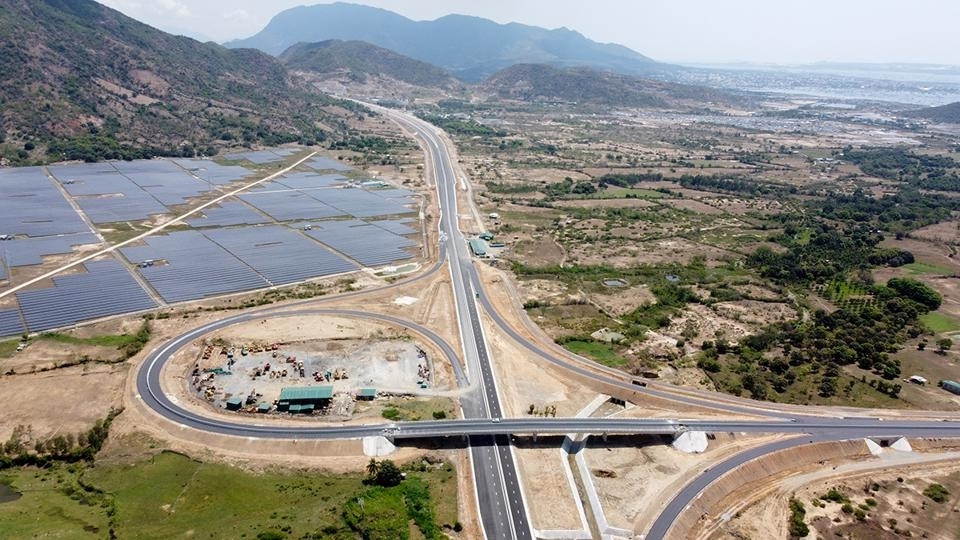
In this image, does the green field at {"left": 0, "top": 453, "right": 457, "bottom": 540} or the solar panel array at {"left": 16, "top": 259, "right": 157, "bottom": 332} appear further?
the solar panel array at {"left": 16, "top": 259, "right": 157, "bottom": 332}

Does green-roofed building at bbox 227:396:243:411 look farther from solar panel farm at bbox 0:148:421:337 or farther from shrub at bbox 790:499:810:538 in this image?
shrub at bbox 790:499:810:538

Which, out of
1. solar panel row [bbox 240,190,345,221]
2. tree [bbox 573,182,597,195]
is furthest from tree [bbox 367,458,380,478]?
tree [bbox 573,182,597,195]

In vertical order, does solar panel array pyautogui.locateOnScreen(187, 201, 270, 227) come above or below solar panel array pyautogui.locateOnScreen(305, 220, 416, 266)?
above

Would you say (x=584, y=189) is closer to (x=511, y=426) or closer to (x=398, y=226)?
(x=398, y=226)

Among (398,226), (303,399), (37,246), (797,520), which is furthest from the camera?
(398,226)

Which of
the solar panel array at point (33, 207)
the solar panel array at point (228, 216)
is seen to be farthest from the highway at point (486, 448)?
the solar panel array at point (33, 207)

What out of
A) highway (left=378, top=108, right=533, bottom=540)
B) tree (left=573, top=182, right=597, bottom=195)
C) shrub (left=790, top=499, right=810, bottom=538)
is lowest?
shrub (left=790, top=499, right=810, bottom=538)

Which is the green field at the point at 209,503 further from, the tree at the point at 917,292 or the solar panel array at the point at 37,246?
the tree at the point at 917,292

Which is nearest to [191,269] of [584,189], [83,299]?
[83,299]
